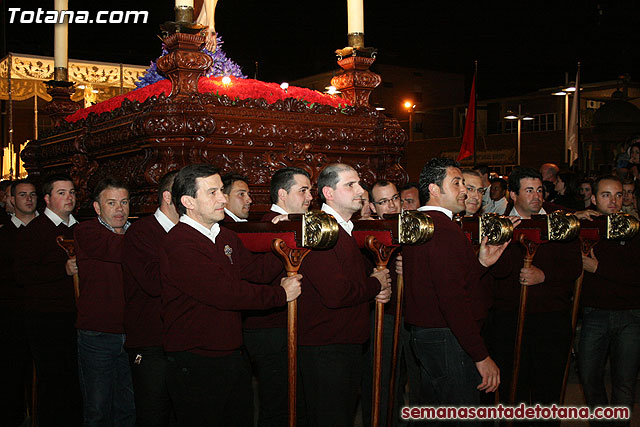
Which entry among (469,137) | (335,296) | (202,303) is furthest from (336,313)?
(469,137)

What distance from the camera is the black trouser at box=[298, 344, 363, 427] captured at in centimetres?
352

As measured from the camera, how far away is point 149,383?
3.80 metres

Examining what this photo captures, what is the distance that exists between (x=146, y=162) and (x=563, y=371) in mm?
3042

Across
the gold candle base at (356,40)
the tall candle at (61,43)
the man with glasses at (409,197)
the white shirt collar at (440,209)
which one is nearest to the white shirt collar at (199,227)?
the white shirt collar at (440,209)

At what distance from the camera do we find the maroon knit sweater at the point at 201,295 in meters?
3.16

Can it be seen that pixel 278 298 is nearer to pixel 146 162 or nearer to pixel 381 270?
pixel 381 270

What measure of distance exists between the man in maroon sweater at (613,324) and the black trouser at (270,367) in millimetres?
2093

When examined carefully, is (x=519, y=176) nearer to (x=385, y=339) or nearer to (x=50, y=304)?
(x=385, y=339)

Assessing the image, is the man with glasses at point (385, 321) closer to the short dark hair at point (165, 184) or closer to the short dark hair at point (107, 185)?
the short dark hair at point (165, 184)

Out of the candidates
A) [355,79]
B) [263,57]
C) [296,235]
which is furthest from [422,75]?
[296,235]

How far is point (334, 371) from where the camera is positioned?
3.54m

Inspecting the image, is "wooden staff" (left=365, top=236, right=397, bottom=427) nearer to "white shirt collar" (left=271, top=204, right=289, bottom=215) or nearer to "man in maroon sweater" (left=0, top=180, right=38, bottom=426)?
"white shirt collar" (left=271, top=204, right=289, bottom=215)

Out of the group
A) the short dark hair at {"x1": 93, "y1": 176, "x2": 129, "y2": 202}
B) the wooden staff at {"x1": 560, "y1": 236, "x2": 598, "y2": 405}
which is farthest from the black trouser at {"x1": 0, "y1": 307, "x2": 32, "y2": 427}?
the wooden staff at {"x1": 560, "y1": 236, "x2": 598, "y2": 405}

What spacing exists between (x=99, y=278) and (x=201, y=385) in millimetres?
1302
